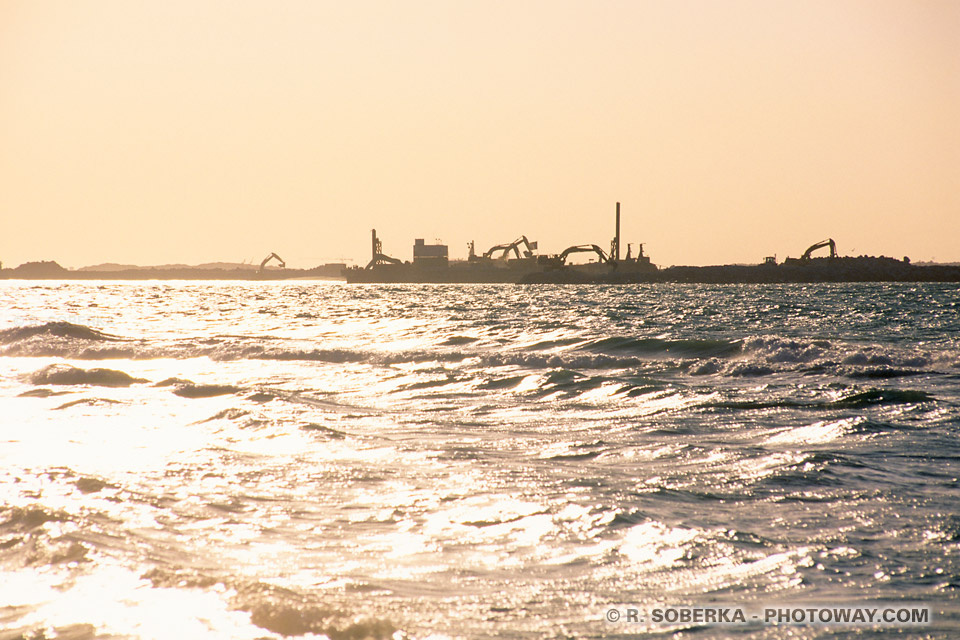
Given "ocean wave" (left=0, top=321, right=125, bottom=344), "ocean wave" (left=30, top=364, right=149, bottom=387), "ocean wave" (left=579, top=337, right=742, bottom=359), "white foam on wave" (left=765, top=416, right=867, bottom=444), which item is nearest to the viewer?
"white foam on wave" (left=765, top=416, right=867, bottom=444)

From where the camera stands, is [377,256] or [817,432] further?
[377,256]

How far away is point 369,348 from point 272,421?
14.7m

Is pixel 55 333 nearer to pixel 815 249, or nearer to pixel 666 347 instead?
pixel 666 347

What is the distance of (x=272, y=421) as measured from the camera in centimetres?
1198

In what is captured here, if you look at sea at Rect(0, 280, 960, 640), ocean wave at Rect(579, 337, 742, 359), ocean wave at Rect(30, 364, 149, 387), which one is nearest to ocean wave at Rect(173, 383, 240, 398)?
sea at Rect(0, 280, 960, 640)

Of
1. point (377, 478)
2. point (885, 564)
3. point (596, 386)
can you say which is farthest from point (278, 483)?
point (596, 386)

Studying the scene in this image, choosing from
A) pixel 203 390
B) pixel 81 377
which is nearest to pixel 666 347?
pixel 203 390

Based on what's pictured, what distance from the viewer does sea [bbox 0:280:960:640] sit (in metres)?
4.66

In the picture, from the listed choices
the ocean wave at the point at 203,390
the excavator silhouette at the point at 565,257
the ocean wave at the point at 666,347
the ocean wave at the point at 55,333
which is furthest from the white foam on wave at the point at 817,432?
the excavator silhouette at the point at 565,257

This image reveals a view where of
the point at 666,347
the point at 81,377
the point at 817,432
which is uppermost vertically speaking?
the point at 817,432

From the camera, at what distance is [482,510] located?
702cm

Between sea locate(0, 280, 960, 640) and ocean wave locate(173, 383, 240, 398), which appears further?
ocean wave locate(173, 383, 240, 398)

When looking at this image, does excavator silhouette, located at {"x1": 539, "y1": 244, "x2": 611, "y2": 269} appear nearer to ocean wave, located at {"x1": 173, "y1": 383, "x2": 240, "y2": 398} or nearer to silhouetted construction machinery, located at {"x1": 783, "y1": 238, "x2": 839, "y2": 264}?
silhouetted construction machinery, located at {"x1": 783, "y1": 238, "x2": 839, "y2": 264}

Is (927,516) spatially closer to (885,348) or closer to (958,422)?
(958,422)
